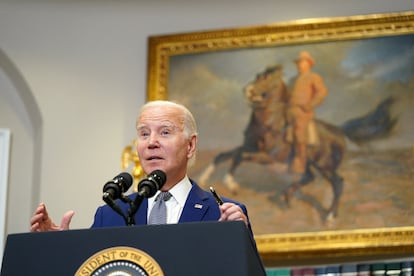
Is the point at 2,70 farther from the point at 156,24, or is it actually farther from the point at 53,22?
the point at 156,24

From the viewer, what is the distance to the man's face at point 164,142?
3.93 metres

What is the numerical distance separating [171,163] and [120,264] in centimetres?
120

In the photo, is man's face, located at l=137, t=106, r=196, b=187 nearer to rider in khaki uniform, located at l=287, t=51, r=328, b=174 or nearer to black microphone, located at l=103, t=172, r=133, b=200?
black microphone, located at l=103, t=172, r=133, b=200

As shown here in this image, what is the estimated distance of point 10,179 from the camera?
7535 millimetres

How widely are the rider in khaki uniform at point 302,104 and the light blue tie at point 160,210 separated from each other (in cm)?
330

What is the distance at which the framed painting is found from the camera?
6754 millimetres

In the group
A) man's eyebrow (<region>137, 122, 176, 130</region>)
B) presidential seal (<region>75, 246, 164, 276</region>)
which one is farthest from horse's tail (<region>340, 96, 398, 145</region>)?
presidential seal (<region>75, 246, 164, 276</region>)

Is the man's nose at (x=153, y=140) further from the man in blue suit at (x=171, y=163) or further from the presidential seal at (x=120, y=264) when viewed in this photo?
the presidential seal at (x=120, y=264)

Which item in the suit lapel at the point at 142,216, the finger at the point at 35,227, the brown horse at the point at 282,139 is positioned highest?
the brown horse at the point at 282,139

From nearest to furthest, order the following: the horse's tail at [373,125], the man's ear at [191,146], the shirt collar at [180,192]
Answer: the shirt collar at [180,192] < the man's ear at [191,146] < the horse's tail at [373,125]

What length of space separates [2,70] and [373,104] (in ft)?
10.6

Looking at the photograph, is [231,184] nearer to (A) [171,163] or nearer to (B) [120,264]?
(A) [171,163]

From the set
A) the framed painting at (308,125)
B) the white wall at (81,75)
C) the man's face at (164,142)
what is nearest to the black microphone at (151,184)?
the man's face at (164,142)

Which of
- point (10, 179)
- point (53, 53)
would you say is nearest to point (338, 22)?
point (53, 53)
